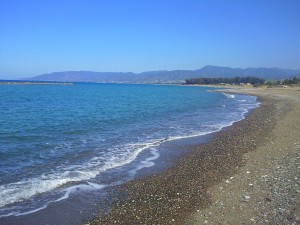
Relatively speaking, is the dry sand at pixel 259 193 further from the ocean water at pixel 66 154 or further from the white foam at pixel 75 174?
the white foam at pixel 75 174

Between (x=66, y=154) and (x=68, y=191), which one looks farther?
(x=66, y=154)

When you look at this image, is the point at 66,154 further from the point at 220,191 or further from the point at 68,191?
the point at 220,191

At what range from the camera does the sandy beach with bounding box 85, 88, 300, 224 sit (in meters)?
9.59

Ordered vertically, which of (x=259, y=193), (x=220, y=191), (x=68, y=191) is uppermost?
(x=259, y=193)

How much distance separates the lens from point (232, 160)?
16281 mm

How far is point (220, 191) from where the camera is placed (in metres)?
11.8

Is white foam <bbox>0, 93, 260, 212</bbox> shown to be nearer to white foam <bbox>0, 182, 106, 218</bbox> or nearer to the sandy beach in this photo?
white foam <bbox>0, 182, 106, 218</bbox>

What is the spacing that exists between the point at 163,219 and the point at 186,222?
0.72 meters

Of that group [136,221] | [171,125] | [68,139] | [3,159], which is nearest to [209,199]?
[136,221]

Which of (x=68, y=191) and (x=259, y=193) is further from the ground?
(x=259, y=193)

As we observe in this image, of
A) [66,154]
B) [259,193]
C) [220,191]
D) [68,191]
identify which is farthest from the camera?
[66,154]

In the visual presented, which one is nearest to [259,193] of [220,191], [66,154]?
[220,191]

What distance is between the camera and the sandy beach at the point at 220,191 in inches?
377

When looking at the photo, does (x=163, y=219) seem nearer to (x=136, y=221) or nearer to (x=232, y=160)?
(x=136, y=221)
